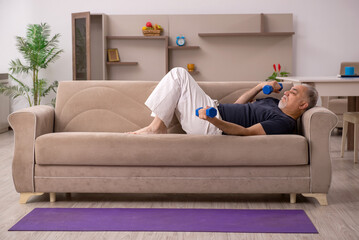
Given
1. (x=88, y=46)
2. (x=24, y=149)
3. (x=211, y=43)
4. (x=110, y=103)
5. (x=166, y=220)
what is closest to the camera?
(x=166, y=220)

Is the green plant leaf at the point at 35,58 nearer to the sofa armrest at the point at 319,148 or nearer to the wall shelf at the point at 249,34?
the wall shelf at the point at 249,34

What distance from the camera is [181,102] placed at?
3.38 meters

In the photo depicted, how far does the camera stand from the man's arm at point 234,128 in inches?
117

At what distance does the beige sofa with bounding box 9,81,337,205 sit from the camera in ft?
10.1

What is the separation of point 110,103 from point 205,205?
1.11 metres

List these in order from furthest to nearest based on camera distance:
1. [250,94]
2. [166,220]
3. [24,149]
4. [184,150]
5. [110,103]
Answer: [110,103] < [250,94] < [24,149] < [184,150] < [166,220]

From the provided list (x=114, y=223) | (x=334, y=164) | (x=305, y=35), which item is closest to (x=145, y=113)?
(x=114, y=223)

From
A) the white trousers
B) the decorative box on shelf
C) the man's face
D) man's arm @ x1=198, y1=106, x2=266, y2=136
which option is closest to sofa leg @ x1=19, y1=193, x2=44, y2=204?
the white trousers

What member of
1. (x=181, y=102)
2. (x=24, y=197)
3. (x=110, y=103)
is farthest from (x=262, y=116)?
(x=24, y=197)

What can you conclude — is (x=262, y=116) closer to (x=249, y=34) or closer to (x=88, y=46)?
(x=249, y=34)

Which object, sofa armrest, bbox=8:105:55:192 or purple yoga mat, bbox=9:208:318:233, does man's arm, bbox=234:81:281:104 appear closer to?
purple yoga mat, bbox=9:208:318:233

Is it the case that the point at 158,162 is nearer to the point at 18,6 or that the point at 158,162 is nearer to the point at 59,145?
the point at 59,145

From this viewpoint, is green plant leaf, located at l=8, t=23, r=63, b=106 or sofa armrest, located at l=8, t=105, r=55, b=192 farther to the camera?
green plant leaf, located at l=8, t=23, r=63, b=106

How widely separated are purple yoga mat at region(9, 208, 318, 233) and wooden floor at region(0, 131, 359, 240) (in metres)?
0.07
